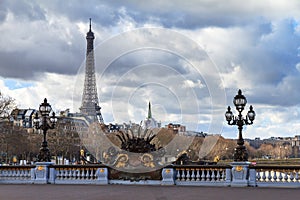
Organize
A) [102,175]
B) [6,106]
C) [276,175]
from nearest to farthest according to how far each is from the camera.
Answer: [276,175] → [102,175] → [6,106]

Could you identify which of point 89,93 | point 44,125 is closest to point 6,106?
point 44,125

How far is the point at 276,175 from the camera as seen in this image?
84.1 feet

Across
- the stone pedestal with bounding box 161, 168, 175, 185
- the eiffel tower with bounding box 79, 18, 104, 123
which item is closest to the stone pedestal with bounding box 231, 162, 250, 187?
the stone pedestal with bounding box 161, 168, 175, 185

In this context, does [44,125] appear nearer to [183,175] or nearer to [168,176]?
[168,176]

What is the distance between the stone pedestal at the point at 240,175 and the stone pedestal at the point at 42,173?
10193mm

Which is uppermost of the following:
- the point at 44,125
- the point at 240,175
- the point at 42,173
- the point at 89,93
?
the point at 89,93

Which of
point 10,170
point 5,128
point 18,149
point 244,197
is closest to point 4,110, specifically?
point 5,128

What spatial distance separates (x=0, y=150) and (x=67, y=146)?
2310cm

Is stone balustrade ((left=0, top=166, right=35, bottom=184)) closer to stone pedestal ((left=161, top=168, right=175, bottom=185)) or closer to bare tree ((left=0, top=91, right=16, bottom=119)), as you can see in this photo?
stone pedestal ((left=161, top=168, right=175, bottom=185))

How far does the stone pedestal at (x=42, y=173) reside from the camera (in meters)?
28.1

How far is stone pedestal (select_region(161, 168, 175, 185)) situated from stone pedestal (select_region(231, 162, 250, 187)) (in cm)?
306

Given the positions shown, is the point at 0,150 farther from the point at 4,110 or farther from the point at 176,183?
the point at 176,183

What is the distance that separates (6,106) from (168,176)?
4475cm

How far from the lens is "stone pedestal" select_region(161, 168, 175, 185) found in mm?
26281
